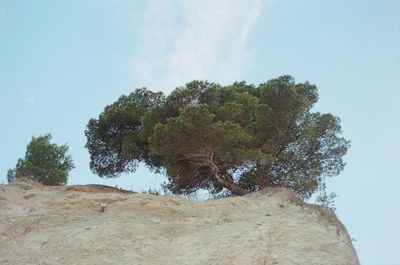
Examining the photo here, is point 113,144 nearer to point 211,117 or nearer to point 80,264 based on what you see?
point 211,117

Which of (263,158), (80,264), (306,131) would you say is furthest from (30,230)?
(306,131)

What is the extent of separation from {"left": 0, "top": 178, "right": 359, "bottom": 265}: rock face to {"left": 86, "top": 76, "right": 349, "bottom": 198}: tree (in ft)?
10.9

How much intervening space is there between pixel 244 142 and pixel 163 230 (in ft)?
21.3

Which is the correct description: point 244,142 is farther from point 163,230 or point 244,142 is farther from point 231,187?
point 163,230

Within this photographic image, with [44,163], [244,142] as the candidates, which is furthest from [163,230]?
A: [44,163]

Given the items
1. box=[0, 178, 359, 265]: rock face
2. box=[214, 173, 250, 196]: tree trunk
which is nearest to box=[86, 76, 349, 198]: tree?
box=[214, 173, 250, 196]: tree trunk

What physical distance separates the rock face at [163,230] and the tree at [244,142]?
333 centimetres

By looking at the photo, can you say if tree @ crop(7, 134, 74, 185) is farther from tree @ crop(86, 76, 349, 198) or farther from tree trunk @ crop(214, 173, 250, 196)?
tree trunk @ crop(214, 173, 250, 196)

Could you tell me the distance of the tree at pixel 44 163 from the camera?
85.9 feet

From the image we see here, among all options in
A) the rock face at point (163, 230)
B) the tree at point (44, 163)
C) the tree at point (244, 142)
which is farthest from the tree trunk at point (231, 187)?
the tree at point (44, 163)

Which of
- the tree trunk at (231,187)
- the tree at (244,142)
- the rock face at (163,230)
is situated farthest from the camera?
the tree trunk at (231,187)

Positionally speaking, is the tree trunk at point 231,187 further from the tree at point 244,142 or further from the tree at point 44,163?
the tree at point 44,163

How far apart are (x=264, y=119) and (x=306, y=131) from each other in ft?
6.65

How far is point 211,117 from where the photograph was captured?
20.2 meters
